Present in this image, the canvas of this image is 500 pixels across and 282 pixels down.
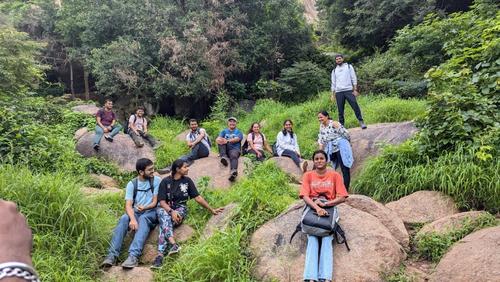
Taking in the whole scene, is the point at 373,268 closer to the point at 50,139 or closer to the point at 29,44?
the point at 50,139

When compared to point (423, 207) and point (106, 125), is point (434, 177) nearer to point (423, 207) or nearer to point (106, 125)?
point (423, 207)

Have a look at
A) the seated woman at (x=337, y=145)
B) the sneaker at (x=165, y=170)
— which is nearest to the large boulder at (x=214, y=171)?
the sneaker at (x=165, y=170)

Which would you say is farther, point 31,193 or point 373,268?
point 31,193

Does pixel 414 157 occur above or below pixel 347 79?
below

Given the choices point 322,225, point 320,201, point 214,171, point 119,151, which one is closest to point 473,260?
point 322,225

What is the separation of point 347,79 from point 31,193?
625cm

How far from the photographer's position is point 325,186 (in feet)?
17.0

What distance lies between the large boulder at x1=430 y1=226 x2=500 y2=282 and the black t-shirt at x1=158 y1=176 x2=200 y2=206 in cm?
A: 340

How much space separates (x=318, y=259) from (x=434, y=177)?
102 inches

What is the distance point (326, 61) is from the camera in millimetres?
17453

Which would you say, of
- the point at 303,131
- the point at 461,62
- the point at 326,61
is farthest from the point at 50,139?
the point at 326,61

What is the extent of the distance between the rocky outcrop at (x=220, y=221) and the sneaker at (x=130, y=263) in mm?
894

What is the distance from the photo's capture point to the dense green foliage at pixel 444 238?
4938 mm

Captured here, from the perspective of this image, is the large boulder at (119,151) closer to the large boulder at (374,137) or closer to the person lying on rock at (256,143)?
the person lying on rock at (256,143)
